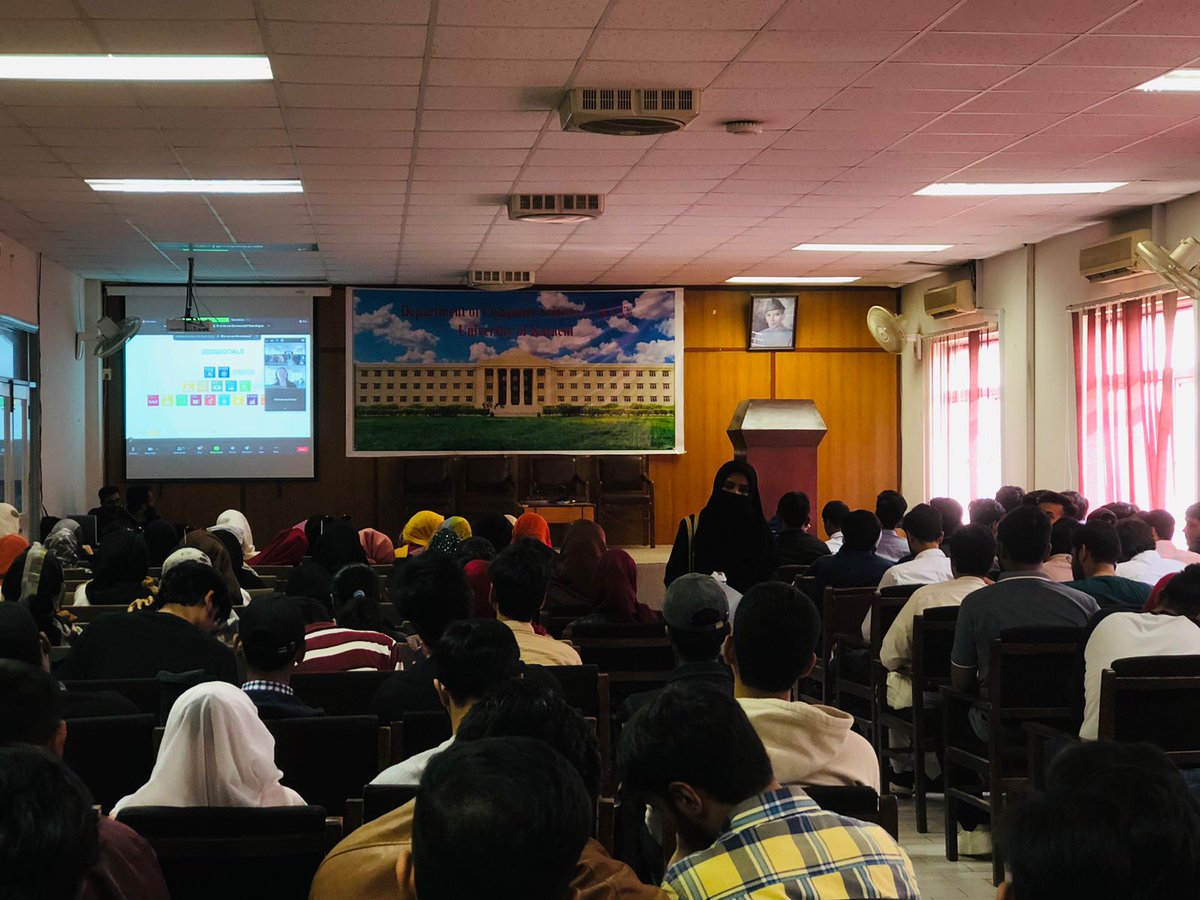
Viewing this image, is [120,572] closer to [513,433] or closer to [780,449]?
[780,449]

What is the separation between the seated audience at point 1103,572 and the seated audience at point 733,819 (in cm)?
332

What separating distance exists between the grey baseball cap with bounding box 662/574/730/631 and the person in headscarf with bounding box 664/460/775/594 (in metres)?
3.06

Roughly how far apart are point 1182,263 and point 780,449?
510cm

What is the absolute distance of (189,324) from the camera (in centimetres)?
1253

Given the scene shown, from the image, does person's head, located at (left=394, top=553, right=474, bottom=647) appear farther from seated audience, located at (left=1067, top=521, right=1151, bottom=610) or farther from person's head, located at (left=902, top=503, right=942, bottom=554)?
person's head, located at (left=902, top=503, right=942, bottom=554)

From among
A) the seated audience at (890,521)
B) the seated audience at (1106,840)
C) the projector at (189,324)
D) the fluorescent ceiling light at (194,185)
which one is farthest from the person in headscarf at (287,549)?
the seated audience at (1106,840)

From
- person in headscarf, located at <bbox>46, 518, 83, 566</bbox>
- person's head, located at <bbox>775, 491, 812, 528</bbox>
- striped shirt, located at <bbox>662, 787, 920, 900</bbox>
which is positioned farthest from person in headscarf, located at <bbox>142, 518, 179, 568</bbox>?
striped shirt, located at <bbox>662, 787, 920, 900</bbox>

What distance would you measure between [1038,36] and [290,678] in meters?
4.32

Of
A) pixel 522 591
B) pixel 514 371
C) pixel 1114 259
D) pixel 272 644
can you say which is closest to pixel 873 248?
pixel 1114 259

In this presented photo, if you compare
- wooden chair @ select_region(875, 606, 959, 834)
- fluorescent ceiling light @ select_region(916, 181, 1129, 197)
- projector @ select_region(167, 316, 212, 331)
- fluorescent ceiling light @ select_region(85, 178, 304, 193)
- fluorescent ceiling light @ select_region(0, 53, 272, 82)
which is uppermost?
fluorescent ceiling light @ select_region(916, 181, 1129, 197)

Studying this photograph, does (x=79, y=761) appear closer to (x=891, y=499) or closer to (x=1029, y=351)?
(x=891, y=499)

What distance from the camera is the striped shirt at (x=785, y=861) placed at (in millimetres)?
1684

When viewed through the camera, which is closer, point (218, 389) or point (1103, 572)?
point (1103, 572)

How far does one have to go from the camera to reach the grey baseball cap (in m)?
3.78
